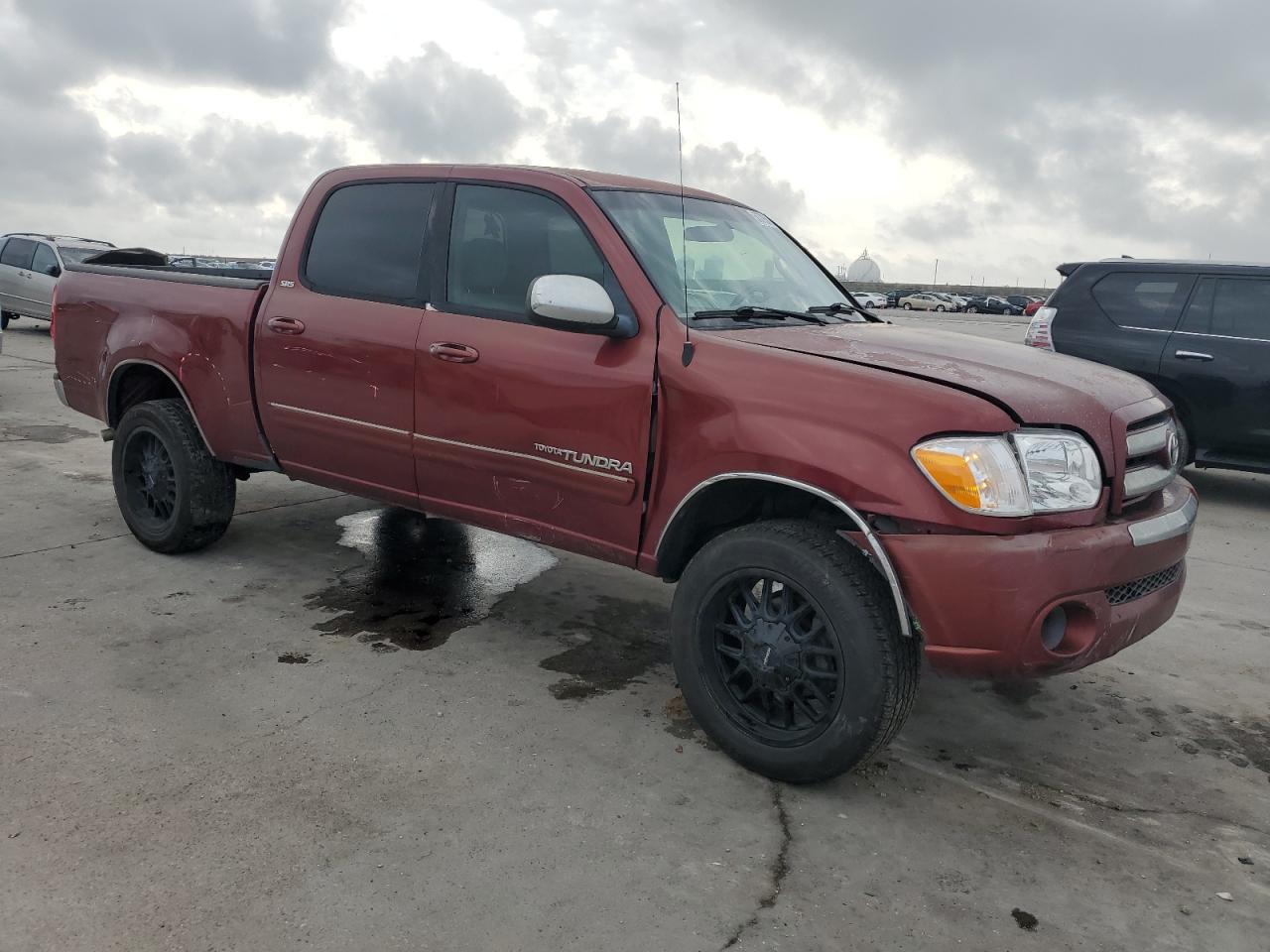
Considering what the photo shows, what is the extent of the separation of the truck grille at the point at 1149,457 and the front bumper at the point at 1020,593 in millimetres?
197

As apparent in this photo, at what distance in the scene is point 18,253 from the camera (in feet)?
55.4

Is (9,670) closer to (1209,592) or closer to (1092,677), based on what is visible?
(1092,677)

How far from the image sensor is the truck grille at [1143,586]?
300 centimetres

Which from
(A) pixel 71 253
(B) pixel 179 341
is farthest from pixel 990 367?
(A) pixel 71 253

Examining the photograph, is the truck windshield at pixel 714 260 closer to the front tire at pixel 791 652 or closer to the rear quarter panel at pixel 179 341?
the front tire at pixel 791 652

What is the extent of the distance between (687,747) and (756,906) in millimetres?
868

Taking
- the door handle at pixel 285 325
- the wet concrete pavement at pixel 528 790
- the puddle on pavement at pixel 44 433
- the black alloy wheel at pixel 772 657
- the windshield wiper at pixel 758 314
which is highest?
the windshield wiper at pixel 758 314

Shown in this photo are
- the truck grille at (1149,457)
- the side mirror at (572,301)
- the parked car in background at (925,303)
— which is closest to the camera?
the truck grille at (1149,457)

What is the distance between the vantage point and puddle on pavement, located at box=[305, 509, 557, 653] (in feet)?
14.3

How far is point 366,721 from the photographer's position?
11.3ft

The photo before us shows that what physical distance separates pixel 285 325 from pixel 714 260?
6.28 ft

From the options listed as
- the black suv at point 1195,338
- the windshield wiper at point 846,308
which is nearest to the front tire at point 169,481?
the windshield wiper at point 846,308

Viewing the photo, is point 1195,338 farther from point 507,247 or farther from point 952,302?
point 952,302

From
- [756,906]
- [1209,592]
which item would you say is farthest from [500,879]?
[1209,592]
